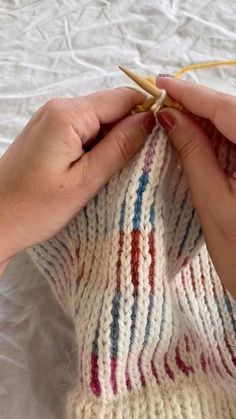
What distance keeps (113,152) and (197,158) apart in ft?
0.29

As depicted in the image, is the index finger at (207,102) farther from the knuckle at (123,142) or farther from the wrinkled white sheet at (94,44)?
the wrinkled white sheet at (94,44)

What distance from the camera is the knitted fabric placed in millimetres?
642

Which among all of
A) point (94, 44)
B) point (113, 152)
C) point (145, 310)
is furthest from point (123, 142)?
point (94, 44)

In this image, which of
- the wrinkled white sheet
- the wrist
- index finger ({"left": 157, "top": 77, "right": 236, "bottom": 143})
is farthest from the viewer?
Answer: the wrinkled white sheet

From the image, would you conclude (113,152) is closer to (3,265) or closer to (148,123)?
(148,123)

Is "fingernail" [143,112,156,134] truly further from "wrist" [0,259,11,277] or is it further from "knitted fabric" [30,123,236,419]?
"wrist" [0,259,11,277]

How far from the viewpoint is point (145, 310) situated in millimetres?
645

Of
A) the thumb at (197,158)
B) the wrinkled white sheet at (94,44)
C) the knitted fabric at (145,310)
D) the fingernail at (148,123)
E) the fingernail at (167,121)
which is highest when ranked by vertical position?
the wrinkled white sheet at (94,44)

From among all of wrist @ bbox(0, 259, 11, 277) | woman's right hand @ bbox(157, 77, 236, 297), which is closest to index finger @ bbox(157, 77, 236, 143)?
woman's right hand @ bbox(157, 77, 236, 297)

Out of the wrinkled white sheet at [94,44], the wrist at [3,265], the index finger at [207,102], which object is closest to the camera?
the index finger at [207,102]

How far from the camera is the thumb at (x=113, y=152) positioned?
0.67 meters

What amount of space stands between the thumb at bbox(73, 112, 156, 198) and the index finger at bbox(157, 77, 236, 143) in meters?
0.04

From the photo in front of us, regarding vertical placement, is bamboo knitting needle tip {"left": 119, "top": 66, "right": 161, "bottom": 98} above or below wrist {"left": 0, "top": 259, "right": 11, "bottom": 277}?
above

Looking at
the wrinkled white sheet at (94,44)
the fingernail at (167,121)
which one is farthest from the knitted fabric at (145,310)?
the wrinkled white sheet at (94,44)
